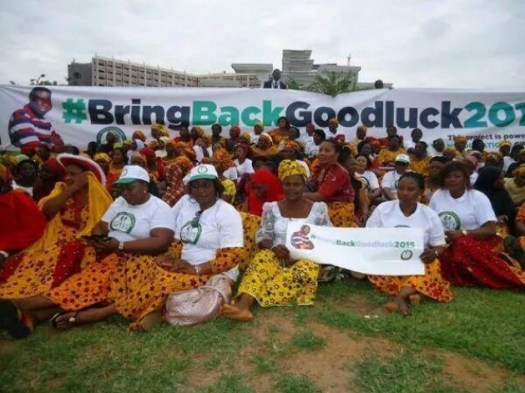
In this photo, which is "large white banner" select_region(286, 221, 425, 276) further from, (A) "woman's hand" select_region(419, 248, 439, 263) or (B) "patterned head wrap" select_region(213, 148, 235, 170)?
(B) "patterned head wrap" select_region(213, 148, 235, 170)

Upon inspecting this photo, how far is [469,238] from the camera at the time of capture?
15.3 ft

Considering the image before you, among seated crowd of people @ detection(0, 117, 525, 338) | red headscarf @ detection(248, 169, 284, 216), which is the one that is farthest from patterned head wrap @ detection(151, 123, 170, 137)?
red headscarf @ detection(248, 169, 284, 216)

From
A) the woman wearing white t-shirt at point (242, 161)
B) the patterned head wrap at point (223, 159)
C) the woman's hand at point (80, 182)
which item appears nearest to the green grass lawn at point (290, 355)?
the woman's hand at point (80, 182)

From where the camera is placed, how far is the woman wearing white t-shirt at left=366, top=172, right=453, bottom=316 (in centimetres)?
418

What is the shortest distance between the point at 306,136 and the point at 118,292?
754 centimetres

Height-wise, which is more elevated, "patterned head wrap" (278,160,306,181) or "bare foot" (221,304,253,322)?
"patterned head wrap" (278,160,306,181)

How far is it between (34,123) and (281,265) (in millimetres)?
9089

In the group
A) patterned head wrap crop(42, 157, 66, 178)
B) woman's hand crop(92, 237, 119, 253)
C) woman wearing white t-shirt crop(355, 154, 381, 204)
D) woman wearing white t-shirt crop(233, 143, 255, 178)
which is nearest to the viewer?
woman's hand crop(92, 237, 119, 253)

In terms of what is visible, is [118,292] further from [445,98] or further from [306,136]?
[445,98]

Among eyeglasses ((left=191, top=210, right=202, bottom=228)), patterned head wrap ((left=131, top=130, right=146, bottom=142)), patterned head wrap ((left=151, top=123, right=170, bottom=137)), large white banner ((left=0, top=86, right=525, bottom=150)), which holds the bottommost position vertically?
eyeglasses ((left=191, top=210, right=202, bottom=228))

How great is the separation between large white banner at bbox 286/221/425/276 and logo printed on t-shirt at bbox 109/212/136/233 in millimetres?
1549

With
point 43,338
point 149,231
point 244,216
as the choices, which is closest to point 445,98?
point 244,216

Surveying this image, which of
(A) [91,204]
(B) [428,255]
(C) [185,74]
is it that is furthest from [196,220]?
(C) [185,74]

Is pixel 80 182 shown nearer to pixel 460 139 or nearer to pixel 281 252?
pixel 281 252
